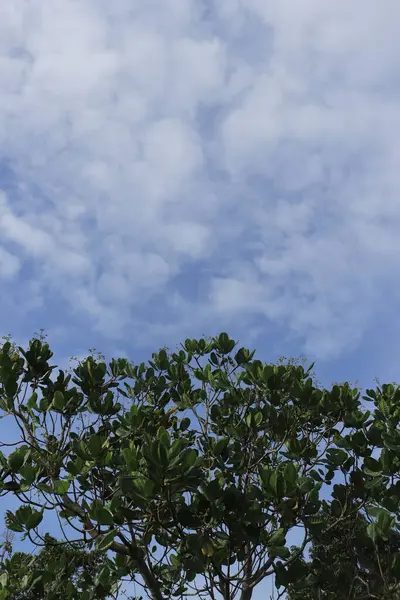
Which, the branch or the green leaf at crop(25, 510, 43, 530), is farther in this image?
the branch

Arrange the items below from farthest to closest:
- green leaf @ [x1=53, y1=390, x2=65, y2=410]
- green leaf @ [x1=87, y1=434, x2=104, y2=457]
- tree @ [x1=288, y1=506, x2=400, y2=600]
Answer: green leaf @ [x1=53, y1=390, x2=65, y2=410]
tree @ [x1=288, y1=506, x2=400, y2=600]
green leaf @ [x1=87, y1=434, x2=104, y2=457]

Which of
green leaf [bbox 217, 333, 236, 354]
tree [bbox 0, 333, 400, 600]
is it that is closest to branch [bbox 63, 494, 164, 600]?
tree [bbox 0, 333, 400, 600]

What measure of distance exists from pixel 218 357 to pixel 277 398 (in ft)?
4.23

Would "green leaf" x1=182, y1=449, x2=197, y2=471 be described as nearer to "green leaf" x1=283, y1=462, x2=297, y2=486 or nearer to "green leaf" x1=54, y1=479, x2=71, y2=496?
"green leaf" x1=283, y1=462, x2=297, y2=486

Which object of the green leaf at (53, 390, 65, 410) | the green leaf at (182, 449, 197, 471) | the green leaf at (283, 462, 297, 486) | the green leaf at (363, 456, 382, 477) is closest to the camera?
the green leaf at (182, 449, 197, 471)

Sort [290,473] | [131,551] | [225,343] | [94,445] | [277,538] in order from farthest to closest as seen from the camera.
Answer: [225,343]
[131,551]
[277,538]
[94,445]
[290,473]

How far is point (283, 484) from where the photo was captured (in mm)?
5188

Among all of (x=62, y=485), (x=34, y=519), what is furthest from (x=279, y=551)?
(x=34, y=519)

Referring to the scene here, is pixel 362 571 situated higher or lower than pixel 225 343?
lower

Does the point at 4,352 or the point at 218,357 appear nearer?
the point at 4,352

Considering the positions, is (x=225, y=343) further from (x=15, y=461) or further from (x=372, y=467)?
(x=15, y=461)

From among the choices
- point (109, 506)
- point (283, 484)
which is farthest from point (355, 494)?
point (109, 506)

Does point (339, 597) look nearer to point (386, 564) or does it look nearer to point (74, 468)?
point (386, 564)

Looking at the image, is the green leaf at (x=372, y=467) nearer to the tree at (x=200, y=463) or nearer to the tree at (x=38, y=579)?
the tree at (x=200, y=463)
